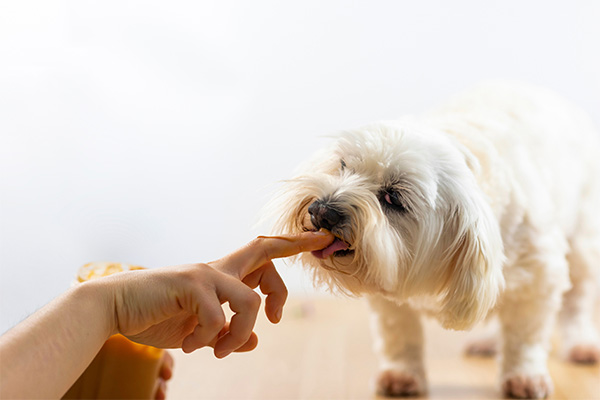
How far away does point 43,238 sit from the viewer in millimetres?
2592

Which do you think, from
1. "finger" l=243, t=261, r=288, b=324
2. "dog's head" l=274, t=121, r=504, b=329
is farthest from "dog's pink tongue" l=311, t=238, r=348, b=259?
"finger" l=243, t=261, r=288, b=324

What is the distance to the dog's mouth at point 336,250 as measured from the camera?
4.51 ft

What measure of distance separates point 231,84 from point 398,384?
1.53 metres

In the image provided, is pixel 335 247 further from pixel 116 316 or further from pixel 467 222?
pixel 116 316

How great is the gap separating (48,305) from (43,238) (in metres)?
1.73

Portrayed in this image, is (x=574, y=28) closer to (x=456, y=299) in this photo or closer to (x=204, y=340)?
(x=456, y=299)

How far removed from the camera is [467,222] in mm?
1454

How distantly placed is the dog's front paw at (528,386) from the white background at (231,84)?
119cm

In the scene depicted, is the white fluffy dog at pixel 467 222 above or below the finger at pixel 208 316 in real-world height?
below

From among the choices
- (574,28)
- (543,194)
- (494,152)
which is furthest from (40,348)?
(574,28)

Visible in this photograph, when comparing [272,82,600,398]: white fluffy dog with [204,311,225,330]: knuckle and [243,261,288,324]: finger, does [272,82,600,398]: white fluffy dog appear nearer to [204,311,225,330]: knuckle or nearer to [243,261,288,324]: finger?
[243,261,288,324]: finger

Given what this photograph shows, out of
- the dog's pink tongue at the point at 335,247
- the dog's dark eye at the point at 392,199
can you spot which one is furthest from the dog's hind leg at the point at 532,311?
the dog's pink tongue at the point at 335,247

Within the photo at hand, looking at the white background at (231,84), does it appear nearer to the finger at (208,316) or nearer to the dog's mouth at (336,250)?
the dog's mouth at (336,250)

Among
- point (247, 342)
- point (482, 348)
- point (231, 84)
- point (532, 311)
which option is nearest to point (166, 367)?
point (247, 342)
